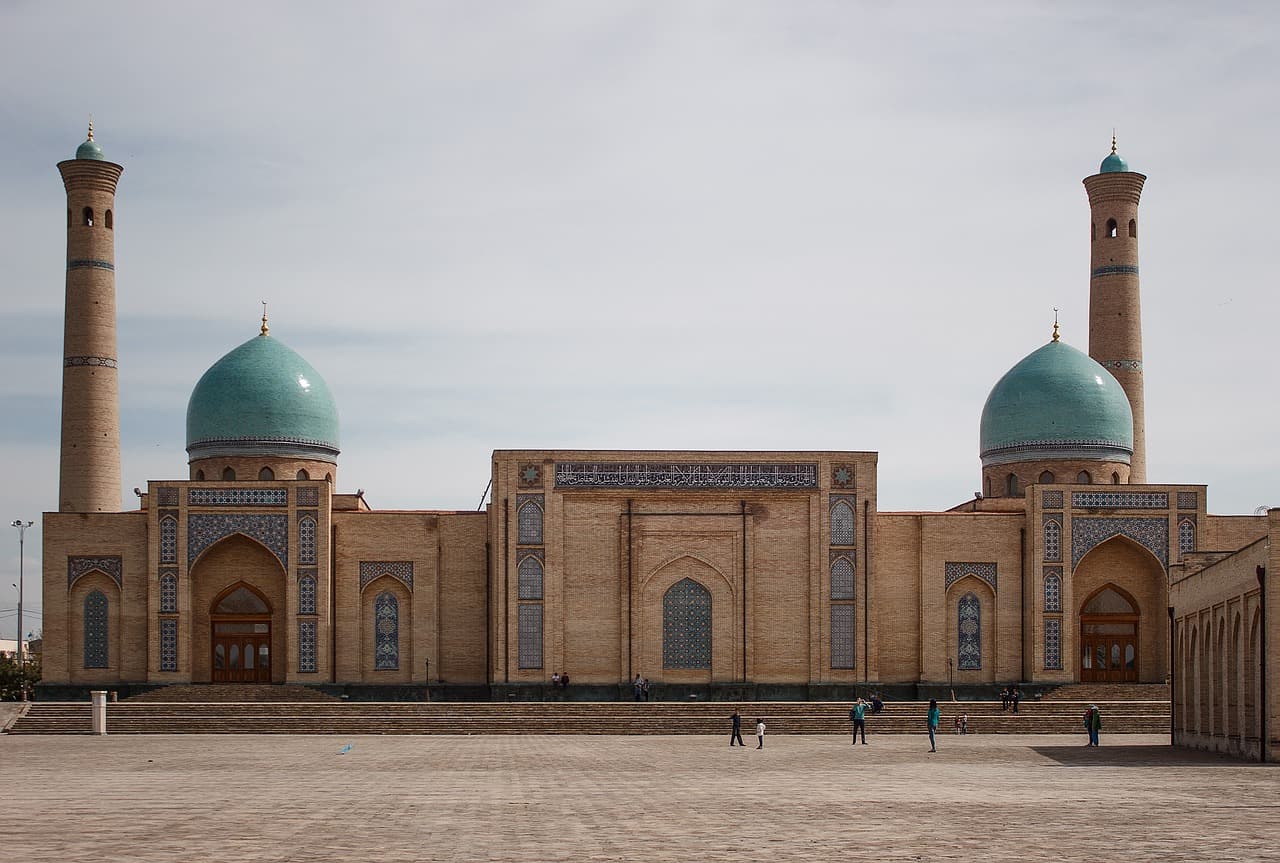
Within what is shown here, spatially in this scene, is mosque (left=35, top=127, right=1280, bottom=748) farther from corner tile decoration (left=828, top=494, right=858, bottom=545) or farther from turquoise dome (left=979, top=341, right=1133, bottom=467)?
turquoise dome (left=979, top=341, right=1133, bottom=467)

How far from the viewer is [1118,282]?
35812 millimetres

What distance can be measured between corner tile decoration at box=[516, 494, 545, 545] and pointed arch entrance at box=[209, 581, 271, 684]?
4813 millimetres

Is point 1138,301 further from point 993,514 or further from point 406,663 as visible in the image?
point 406,663

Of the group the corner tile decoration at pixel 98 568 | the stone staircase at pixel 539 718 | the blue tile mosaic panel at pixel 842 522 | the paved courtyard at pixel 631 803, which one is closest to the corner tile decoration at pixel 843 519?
the blue tile mosaic panel at pixel 842 522

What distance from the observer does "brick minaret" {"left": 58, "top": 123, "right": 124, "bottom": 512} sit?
32.9 m

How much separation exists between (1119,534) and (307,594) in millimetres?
Answer: 14584

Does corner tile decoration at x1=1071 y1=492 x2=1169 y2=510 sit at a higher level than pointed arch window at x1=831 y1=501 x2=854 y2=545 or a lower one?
higher

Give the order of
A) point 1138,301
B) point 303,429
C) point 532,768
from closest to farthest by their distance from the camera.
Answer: point 532,768 < point 303,429 < point 1138,301

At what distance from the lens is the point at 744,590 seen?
31219 mm

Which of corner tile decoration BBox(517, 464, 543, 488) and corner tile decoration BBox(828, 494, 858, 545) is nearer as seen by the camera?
corner tile decoration BBox(517, 464, 543, 488)

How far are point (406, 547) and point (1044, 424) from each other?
12.6m

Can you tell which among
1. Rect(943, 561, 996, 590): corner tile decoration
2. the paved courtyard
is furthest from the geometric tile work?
the paved courtyard

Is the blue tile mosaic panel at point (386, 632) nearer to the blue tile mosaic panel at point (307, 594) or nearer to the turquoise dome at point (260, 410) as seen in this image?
the blue tile mosaic panel at point (307, 594)

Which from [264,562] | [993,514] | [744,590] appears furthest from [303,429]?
[993,514]
